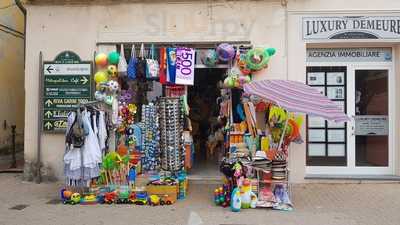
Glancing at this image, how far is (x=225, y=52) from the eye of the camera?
29.4ft

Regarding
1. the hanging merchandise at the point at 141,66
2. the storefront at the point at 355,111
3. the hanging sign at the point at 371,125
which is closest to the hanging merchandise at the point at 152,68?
the hanging merchandise at the point at 141,66

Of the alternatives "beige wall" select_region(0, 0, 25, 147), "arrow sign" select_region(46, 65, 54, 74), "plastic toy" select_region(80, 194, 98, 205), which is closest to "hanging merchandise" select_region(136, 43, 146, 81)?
"arrow sign" select_region(46, 65, 54, 74)

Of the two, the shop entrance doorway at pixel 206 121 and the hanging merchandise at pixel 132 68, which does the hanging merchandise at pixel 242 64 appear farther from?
the hanging merchandise at pixel 132 68

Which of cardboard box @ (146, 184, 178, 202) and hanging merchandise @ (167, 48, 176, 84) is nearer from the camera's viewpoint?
cardboard box @ (146, 184, 178, 202)

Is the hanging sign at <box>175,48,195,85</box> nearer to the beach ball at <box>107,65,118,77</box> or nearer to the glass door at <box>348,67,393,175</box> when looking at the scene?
the beach ball at <box>107,65,118,77</box>

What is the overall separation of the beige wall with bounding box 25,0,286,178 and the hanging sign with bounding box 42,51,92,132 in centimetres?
24

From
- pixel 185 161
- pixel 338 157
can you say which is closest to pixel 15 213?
pixel 185 161

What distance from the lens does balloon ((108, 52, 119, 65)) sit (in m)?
9.21

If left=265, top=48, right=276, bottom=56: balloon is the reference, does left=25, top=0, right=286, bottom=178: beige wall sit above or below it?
above

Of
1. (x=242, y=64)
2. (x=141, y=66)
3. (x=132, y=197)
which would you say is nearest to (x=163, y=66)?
(x=141, y=66)

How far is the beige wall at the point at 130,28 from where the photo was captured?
30.5 feet

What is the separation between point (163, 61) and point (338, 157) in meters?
4.08

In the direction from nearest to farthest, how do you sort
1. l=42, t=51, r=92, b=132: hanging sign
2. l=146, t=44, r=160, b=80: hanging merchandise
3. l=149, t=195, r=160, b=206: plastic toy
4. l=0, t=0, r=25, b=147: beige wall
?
l=149, t=195, r=160, b=206: plastic toy < l=146, t=44, r=160, b=80: hanging merchandise < l=42, t=51, r=92, b=132: hanging sign < l=0, t=0, r=25, b=147: beige wall

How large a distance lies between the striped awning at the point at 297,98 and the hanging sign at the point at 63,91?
348 cm
